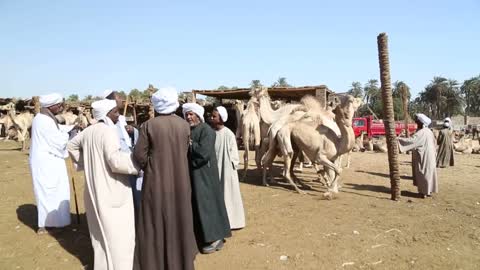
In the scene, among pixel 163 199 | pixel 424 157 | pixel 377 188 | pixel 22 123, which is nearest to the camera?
pixel 163 199

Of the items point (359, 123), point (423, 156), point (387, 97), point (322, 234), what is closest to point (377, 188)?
point (423, 156)

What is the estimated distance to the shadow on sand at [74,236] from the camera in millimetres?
4554

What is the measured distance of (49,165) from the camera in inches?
202

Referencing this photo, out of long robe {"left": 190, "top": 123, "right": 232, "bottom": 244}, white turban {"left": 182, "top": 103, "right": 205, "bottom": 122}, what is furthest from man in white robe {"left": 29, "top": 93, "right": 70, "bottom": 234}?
long robe {"left": 190, "top": 123, "right": 232, "bottom": 244}

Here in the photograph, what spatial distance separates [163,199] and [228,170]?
1980 mm

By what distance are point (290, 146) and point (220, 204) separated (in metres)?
3.99

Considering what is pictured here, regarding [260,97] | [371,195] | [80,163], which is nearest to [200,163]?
[80,163]

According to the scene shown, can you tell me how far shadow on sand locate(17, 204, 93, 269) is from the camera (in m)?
4.55

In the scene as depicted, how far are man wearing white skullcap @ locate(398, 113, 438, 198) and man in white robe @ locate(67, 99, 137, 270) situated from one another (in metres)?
5.85

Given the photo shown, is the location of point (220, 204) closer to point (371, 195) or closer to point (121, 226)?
point (121, 226)

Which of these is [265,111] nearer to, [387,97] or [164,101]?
[387,97]

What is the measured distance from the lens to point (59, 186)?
5.27 metres

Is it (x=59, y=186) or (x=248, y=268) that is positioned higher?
(x=59, y=186)

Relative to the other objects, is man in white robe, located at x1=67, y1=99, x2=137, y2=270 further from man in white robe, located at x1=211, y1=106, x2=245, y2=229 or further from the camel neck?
the camel neck
